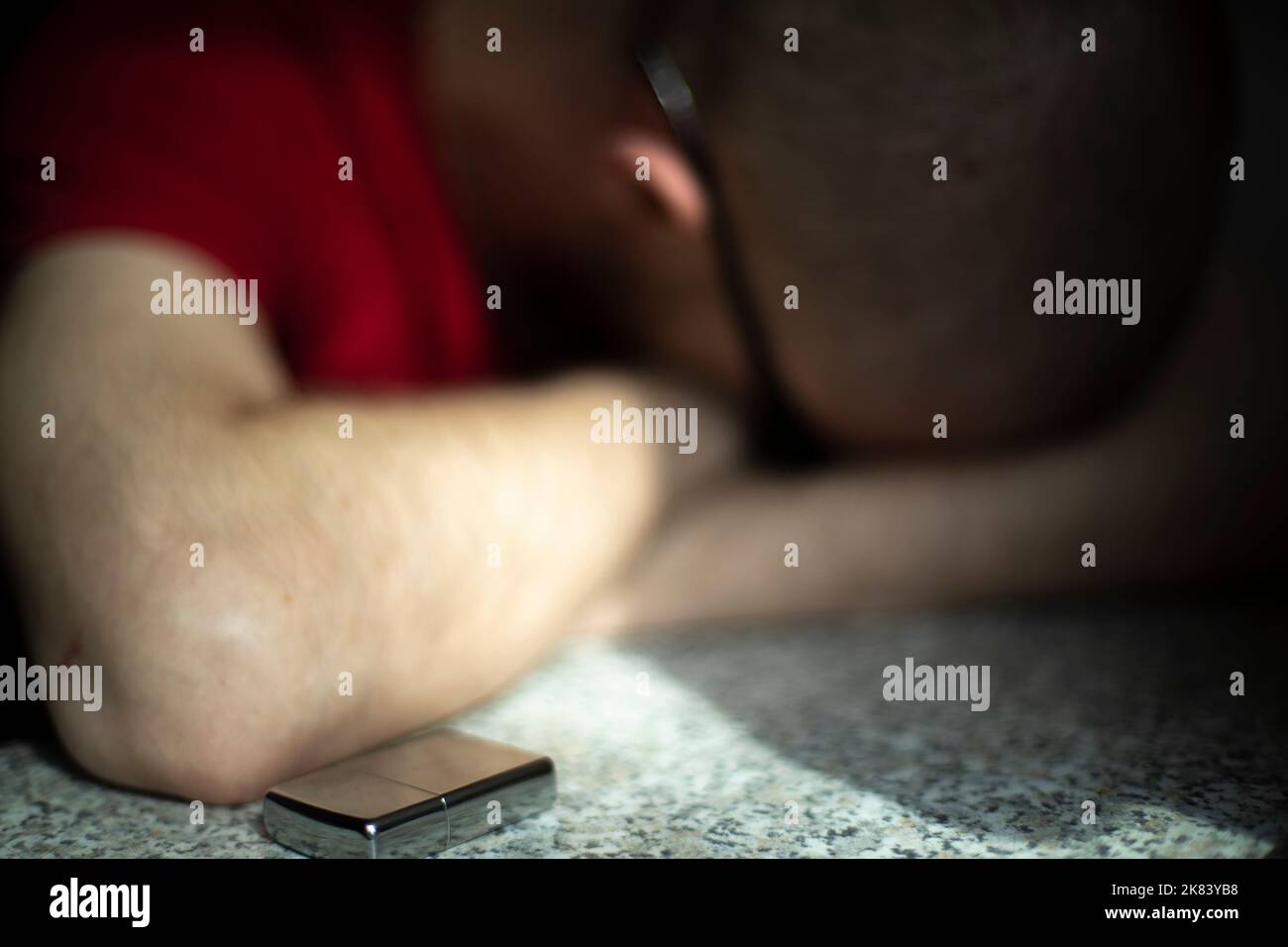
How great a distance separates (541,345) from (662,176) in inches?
12.1

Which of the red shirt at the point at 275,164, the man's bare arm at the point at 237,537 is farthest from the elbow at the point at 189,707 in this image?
the red shirt at the point at 275,164

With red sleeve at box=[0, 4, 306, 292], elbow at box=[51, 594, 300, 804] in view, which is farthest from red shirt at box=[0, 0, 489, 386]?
elbow at box=[51, 594, 300, 804]

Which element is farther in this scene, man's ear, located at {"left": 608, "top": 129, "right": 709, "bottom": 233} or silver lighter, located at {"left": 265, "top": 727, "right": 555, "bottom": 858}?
man's ear, located at {"left": 608, "top": 129, "right": 709, "bottom": 233}

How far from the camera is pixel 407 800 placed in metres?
0.56

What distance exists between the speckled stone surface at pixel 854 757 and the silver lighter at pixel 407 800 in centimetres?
1

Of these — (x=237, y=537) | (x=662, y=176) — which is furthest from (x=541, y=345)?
(x=237, y=537)

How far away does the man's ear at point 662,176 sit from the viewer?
0.98m

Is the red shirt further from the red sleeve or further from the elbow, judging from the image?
the elbow

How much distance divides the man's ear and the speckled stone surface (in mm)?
378

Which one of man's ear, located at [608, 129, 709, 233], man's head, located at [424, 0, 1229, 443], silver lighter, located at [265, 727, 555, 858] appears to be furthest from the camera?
man's ear, located at [608, 129, 709, 233]

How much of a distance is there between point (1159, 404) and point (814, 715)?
0.56 metres

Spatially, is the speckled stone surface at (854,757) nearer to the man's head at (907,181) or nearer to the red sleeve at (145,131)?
the man's head at (907,181)

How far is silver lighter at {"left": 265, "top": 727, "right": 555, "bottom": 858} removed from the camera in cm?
54

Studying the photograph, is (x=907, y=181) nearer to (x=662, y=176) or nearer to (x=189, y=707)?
(x=662, y=176)
